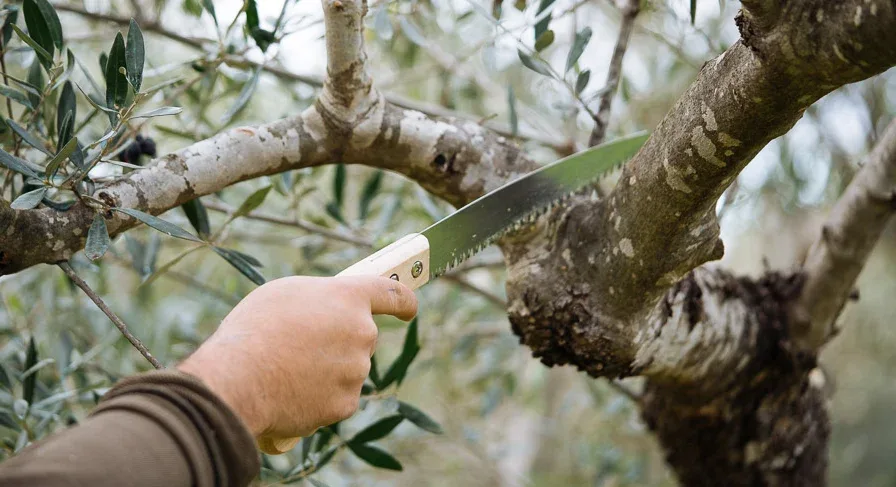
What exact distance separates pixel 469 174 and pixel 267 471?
0.63m

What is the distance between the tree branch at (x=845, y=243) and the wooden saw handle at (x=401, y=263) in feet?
2.91

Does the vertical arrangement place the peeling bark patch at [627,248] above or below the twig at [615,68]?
below

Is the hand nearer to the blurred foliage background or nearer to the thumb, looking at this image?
the thumb

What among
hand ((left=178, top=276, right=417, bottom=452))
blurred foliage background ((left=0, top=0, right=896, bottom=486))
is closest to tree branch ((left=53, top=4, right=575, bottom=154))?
blurred foliage background ((left=0, top=0, right=896, bottom=486))

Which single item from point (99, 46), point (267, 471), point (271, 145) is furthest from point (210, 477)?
point (99, 46)

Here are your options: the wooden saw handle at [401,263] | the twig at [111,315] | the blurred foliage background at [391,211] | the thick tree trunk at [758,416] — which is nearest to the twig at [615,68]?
the blurred foliage background at [391,211]

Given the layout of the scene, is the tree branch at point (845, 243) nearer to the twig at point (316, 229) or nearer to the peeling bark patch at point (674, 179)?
the peeling bark patch at point (674, 179)

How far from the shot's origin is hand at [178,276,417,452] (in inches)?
26.8

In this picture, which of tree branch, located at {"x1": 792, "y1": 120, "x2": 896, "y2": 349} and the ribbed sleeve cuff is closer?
the ribbed sleeve cuff

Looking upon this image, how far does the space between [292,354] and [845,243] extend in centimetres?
116

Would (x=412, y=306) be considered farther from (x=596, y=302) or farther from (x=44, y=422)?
(x=44, y=422)

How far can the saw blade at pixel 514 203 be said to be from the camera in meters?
1.03

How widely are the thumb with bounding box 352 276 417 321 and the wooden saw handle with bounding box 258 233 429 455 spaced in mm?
31

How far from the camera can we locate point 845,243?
137cm
